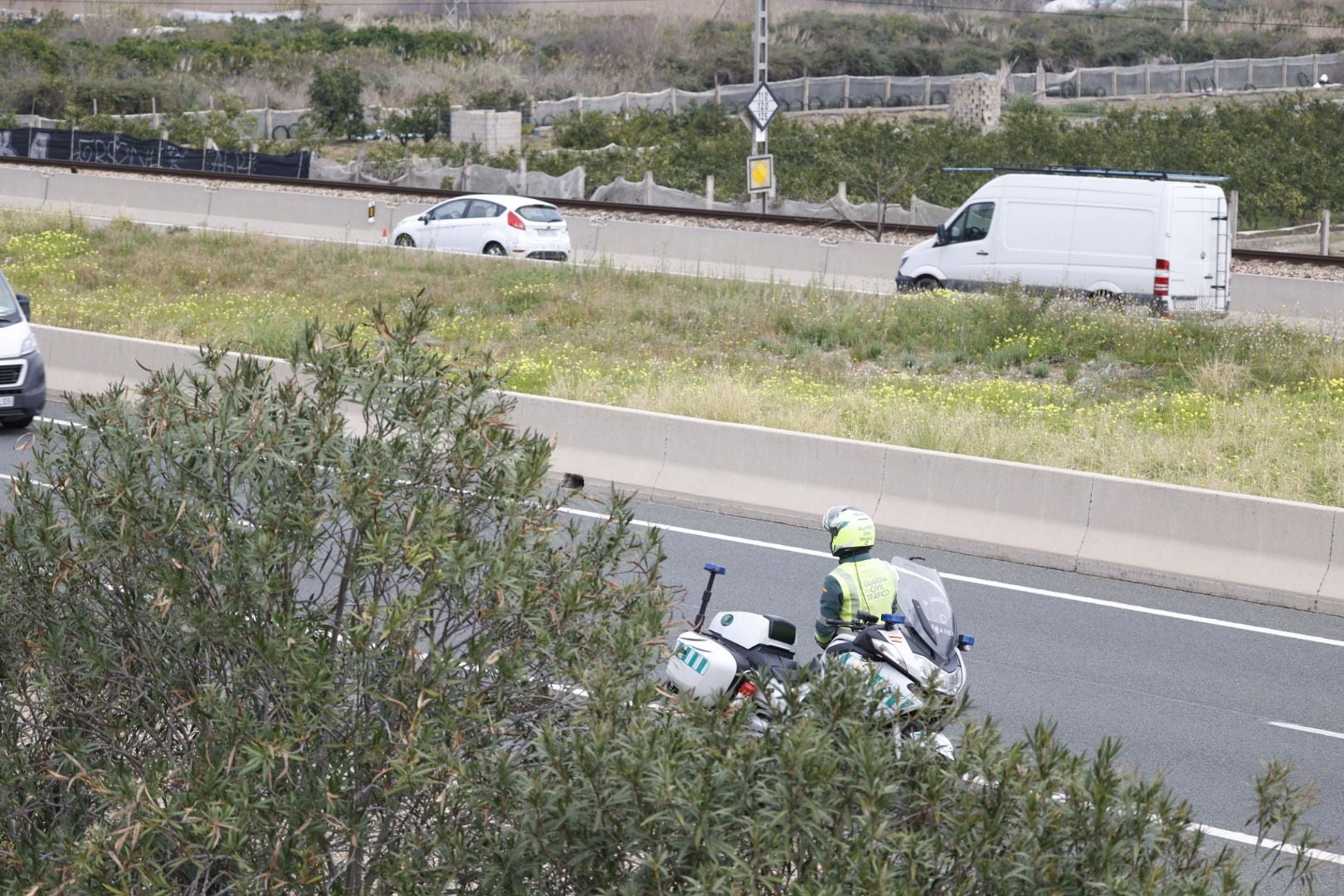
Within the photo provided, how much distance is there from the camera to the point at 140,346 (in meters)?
17.3

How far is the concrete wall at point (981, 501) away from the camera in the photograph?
1170 centimetres

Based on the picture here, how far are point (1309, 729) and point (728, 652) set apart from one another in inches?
163

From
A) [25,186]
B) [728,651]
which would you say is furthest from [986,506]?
[25,186]

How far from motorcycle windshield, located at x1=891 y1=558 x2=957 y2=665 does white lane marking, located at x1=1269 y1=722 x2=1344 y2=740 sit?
120 inches

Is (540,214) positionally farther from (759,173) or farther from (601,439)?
(601,439)

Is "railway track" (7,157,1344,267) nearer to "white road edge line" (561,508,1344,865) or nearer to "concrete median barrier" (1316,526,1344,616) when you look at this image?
"concrete median barrier" (1316,526,1344,616)

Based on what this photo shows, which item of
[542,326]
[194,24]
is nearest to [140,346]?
[542,326]

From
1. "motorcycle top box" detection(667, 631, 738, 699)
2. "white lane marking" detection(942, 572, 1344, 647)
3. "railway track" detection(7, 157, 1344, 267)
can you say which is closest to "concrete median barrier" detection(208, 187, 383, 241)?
"railway track" detection(7, 157, 1344, 267)

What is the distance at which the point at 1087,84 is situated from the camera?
6241cm

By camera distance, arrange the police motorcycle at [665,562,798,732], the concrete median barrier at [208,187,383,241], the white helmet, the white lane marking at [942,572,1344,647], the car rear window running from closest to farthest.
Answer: the police motorcycle at [665,562,798,732], the white helmet, the white lane marking at [942,572,1344,647], the car rear window, the concrete median barrier at [208,187,383,241]

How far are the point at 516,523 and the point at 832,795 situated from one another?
129 cm

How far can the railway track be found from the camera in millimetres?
26422

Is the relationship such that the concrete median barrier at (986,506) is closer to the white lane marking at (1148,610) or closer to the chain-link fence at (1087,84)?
the white lane marking at (1148,610)

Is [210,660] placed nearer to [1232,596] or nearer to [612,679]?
[612,679]
